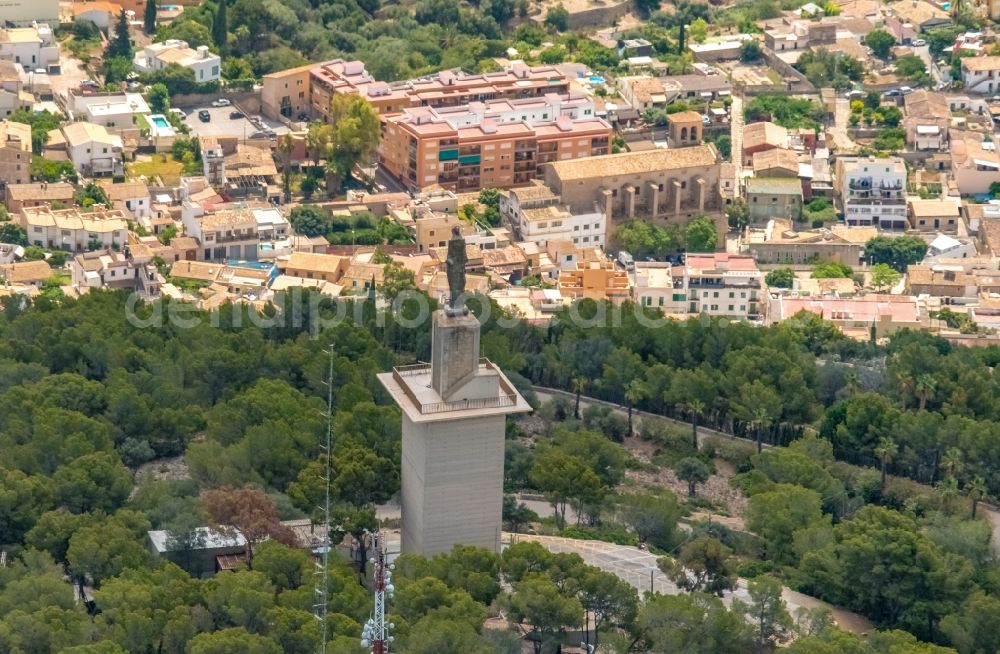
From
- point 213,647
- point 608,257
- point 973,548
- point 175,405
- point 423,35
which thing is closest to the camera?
point 213,647

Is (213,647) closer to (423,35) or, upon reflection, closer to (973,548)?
(973,548)

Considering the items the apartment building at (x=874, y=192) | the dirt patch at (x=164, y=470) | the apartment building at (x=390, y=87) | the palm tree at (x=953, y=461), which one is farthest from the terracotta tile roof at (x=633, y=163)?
the dirt patch at (x=164, y=470)

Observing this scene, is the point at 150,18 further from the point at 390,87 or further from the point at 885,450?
the point at 885,450

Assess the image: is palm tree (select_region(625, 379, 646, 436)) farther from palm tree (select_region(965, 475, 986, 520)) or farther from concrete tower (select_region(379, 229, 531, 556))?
concrete tower (select_region(379, 229, 531, 556))

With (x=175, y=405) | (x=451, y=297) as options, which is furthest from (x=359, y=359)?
(x=451, y=297)

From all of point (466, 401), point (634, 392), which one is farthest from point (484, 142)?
point (466, 401)
